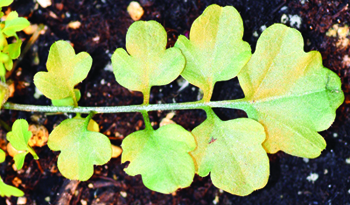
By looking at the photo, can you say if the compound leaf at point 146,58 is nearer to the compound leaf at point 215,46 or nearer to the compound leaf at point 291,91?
the compound leaf at point 215,46

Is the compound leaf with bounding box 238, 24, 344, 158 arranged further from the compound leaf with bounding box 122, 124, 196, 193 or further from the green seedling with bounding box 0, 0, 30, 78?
the green seedling with bounding box 0, 0, 30, 78

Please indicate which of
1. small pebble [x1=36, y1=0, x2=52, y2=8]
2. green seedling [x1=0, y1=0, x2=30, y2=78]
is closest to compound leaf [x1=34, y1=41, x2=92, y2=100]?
green seedling [x1=0, y1=0, x2=30, y2=78]

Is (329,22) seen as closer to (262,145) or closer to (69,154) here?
(262,145)

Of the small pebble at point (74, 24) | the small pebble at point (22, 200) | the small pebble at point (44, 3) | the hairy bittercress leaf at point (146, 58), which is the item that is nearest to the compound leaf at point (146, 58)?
the hairy bittercress leaf at point (146, 58)

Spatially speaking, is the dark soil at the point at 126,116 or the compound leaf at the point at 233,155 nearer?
the compound leaf at the point at 233,155

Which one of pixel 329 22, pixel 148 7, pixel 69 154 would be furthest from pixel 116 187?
pixel 329 22

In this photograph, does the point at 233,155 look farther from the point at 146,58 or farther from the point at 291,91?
the point at 146,58

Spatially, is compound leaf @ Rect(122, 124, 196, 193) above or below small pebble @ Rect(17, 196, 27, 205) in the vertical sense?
above

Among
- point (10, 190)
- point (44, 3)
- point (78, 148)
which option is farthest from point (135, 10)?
point (10, 190)
